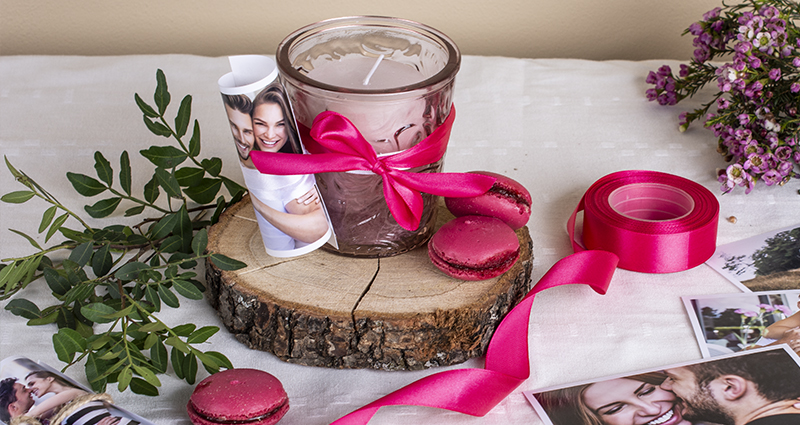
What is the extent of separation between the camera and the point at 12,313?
3.53ft

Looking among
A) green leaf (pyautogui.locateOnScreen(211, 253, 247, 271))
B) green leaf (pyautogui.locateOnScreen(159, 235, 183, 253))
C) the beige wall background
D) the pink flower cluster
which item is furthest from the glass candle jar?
the beige wall background

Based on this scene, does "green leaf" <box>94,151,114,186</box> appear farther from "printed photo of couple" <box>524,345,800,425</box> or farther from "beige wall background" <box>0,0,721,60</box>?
"beige wall background" <box>0,0,721,60</box>

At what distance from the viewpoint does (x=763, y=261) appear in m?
1.21

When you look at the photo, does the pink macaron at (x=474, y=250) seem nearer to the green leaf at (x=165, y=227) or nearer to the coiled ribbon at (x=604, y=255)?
the coiled ribbon at (x=604, y=255)

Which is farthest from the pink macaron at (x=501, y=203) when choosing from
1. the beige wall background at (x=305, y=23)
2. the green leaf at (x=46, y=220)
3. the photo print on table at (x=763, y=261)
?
the beige wall background at (x=305, y=23)

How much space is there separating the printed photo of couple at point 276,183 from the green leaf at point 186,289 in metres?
0.13

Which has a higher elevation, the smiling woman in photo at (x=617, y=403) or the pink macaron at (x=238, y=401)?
the pink macaron at (x=238, y=401)

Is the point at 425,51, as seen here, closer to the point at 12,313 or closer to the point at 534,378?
the point at 534,378

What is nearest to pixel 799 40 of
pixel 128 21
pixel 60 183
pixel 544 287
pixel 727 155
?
pixel 727 155

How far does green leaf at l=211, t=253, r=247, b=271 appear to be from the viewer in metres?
0.97

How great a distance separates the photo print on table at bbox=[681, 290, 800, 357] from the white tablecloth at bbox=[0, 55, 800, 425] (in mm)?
24

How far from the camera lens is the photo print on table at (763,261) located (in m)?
1.16

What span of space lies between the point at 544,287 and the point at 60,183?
102cm

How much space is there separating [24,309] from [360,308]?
0.51 m
